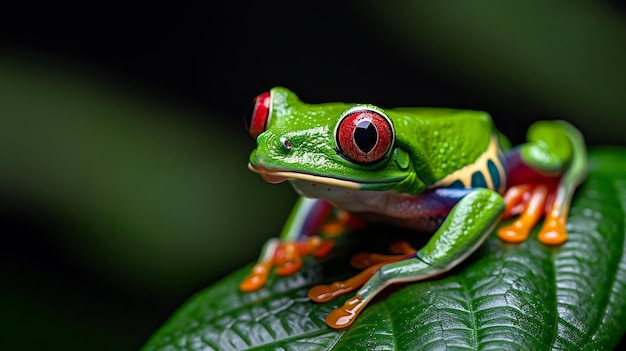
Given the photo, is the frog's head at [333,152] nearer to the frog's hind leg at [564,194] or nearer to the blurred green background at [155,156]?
the frog's hind leg at [564,194]

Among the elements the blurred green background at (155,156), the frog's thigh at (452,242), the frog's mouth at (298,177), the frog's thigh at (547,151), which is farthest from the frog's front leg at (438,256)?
the blurred green background at (155,156)

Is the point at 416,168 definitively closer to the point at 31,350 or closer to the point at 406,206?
the point at 406,206

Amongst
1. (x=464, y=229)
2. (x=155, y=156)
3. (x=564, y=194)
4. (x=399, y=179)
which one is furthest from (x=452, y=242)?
(x=155, y=156)

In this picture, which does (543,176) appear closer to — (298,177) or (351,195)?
(351,195)

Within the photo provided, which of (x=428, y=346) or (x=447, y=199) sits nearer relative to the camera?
(x=428, y=346)

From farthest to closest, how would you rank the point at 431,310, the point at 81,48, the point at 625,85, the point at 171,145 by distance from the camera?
the point at 81,48
the point at 171,145
the point at 625,85
the point at 431,310

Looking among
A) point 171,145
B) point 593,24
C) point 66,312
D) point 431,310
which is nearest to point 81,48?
point 171,145

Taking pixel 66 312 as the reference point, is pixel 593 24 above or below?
above
